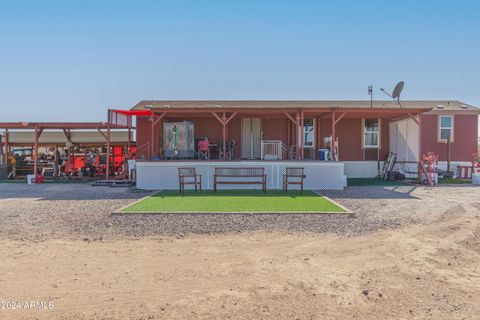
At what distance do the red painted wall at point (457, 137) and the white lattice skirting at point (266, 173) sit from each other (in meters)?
7.06

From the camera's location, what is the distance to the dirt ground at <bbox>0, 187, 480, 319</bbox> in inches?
124

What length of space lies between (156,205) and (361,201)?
5.61 metres

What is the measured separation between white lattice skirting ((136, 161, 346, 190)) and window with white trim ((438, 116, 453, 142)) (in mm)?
7571

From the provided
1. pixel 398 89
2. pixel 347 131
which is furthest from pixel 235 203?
pixel 398 89

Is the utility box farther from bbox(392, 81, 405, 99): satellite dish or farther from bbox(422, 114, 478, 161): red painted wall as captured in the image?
bbox(422, 114, 478, 161): red painted wall

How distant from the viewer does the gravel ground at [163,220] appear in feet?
20.0

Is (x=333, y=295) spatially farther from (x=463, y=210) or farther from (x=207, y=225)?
(x=463, y=210)

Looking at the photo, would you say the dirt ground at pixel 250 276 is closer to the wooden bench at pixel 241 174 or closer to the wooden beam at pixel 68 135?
the wooden bench at pixel 241 174

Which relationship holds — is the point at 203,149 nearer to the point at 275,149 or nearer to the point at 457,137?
the point at 275,149

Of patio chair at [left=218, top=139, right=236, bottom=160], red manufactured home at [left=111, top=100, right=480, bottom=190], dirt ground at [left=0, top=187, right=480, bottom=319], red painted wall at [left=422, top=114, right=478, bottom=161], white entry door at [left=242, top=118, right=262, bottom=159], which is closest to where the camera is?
dirt ground at [left=0, top=187, right=480, bottom=319]

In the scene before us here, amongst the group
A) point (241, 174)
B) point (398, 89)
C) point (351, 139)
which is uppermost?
point (398, 89)

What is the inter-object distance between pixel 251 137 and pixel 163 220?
1072 centimetres

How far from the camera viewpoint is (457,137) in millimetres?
17062

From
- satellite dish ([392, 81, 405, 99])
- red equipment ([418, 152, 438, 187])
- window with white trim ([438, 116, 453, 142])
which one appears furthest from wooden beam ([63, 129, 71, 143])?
window with white trim ([438, 116, 453, 142])
